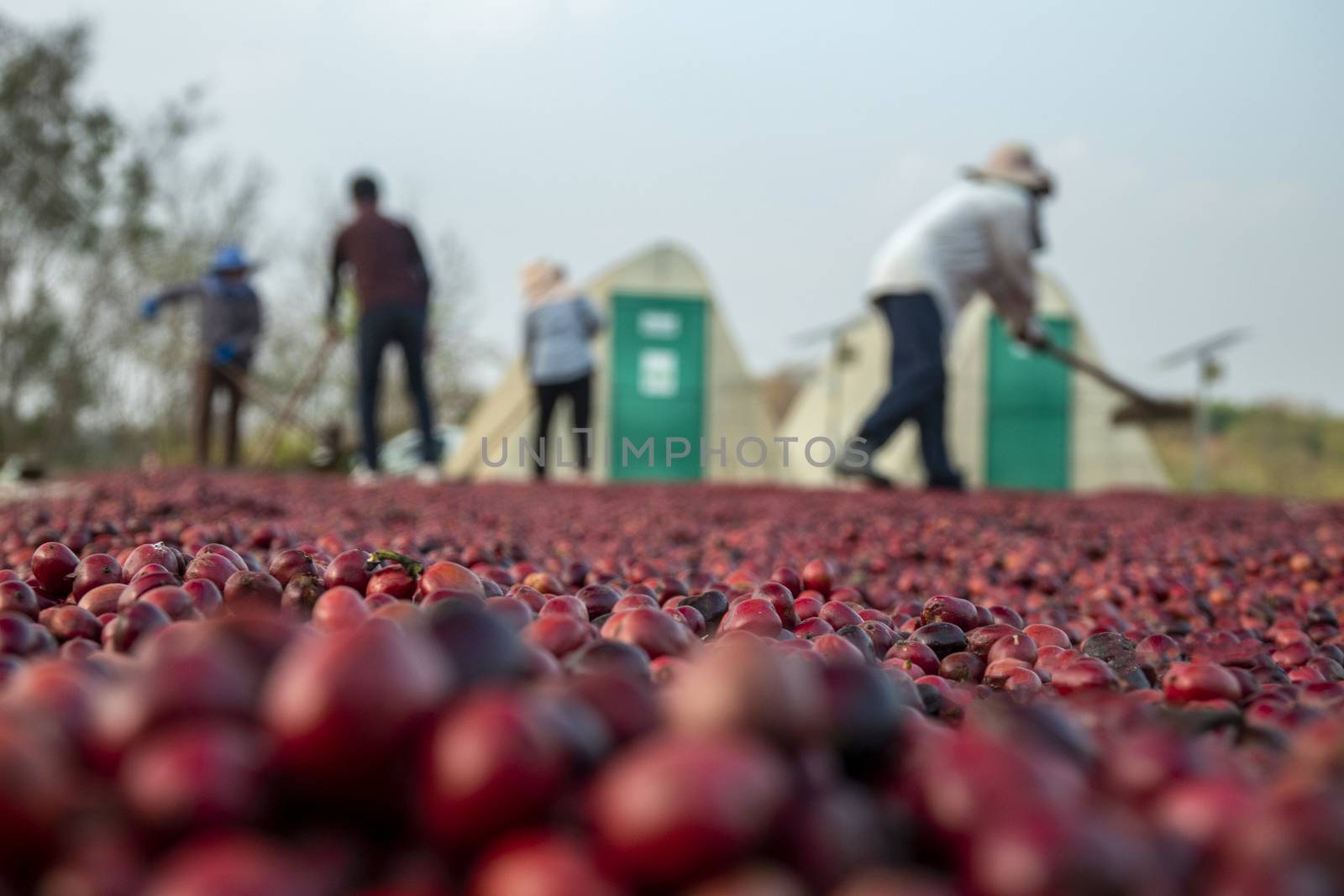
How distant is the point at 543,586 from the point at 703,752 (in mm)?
1218

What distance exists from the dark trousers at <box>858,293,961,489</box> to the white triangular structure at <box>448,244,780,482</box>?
981 centimetres

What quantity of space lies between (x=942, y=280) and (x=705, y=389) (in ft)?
33.1

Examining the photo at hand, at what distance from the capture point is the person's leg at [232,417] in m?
12.1

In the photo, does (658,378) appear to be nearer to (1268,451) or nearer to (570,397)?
(570,397)

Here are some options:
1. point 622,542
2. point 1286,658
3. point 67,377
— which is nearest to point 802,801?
point 1286,658

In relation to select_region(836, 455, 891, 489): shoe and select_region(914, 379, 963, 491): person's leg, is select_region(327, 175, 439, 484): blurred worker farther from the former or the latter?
select_region(914, 379, 963, 491): person's leg

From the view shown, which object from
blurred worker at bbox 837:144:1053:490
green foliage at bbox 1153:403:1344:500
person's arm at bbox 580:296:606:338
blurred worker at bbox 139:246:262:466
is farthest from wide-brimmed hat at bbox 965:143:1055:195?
green foliage at bbox 1153:403:1344:500

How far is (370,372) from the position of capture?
348 inches

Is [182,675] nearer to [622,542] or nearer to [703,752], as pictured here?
[703,752]

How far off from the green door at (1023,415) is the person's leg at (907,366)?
10.7 meters

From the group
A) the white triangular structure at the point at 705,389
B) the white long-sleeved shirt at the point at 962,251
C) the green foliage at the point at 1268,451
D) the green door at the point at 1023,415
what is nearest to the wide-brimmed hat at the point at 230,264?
the white triangular structure at the point at 705,389

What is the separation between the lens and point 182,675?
25.9 inches

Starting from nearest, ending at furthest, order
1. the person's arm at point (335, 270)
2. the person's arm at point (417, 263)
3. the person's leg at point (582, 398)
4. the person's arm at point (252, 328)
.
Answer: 1. the person's arm at point (417, 263)
2. the person's arm at point (335, 270)
3. the person's leg at point (582, 398)
4. the person's arm at point (252, 328)

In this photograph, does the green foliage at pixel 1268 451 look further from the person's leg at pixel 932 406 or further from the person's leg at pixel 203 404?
the person's leg at pixel 203 404
